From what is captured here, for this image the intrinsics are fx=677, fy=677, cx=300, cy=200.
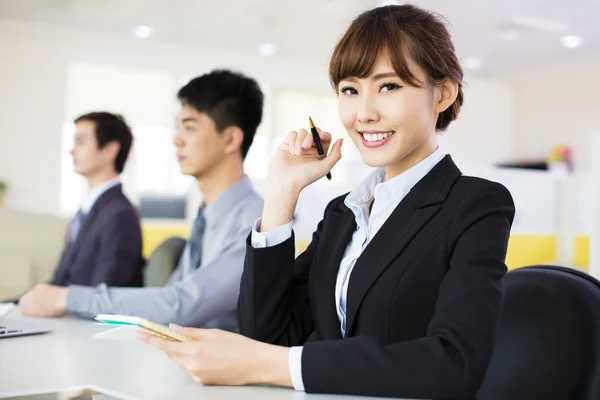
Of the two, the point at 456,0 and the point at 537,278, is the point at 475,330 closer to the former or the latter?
the point at 537,278

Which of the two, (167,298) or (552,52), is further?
(552,52)

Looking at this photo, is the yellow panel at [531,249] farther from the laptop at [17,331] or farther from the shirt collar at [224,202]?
the laptop at [17,331]

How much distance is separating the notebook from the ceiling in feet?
19.5

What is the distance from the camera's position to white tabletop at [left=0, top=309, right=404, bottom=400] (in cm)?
91

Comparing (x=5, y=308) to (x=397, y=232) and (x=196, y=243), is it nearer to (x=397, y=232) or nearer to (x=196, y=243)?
(x=196, y=243)

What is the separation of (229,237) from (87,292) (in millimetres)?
408

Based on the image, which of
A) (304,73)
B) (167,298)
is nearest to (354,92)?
(167,298)

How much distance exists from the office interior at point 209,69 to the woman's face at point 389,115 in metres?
3.84

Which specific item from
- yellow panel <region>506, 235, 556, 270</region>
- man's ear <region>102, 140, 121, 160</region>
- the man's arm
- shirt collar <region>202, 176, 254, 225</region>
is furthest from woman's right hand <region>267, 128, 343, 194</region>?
yellow panel <region>506, 235, 556, 270</region>

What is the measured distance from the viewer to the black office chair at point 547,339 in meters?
1.05

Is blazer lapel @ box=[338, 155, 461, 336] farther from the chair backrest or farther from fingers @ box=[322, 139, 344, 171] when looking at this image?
the chair backrest

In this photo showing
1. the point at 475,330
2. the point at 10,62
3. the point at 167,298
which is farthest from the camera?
the point at 10,62

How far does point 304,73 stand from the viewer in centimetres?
983

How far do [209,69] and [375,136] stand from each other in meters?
6.40
